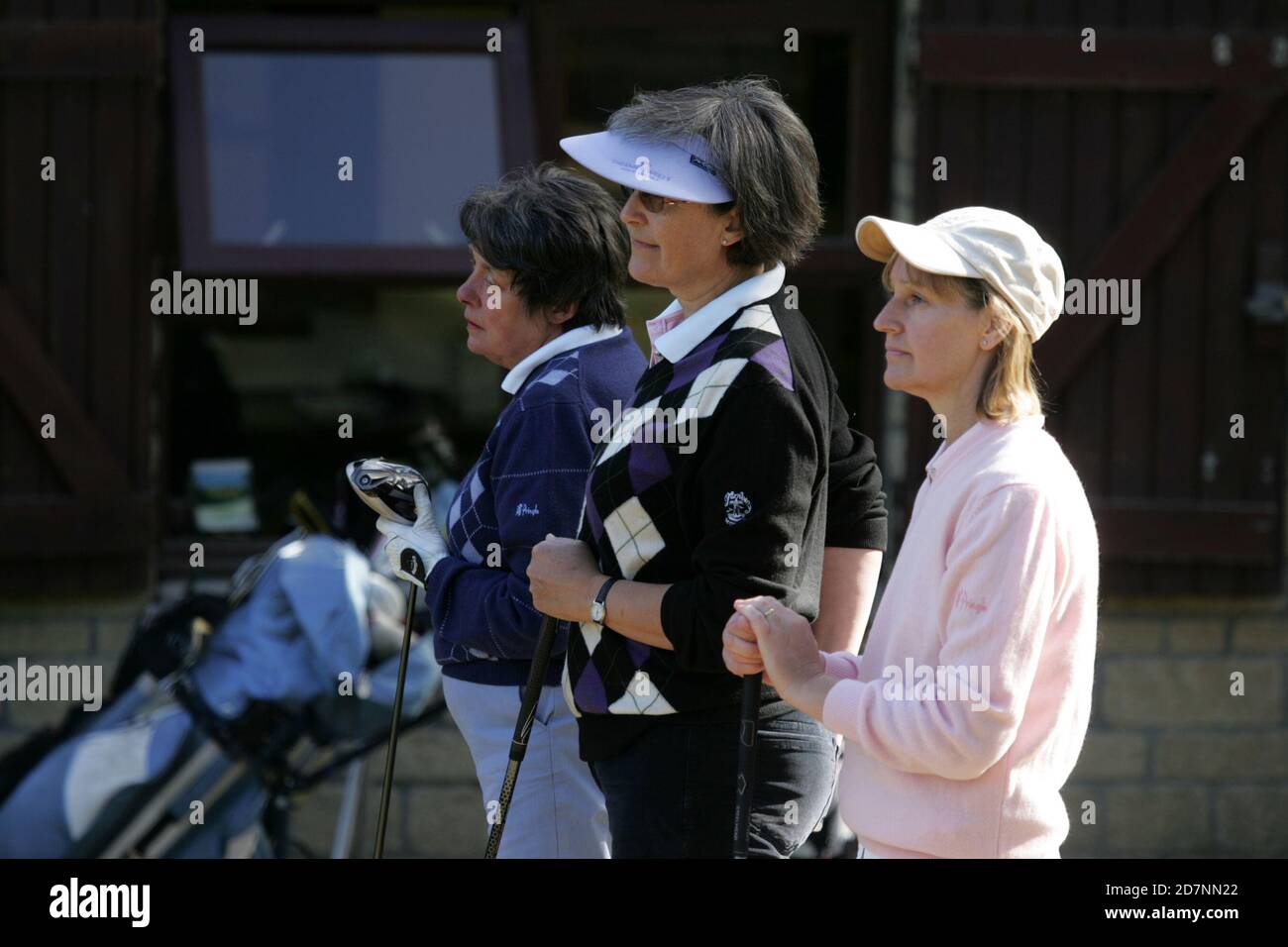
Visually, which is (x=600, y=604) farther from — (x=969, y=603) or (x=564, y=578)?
(x=969, y=603)

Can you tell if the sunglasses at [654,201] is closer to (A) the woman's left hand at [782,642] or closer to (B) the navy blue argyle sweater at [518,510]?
(B) the navy blue argyle sweater at [518,510]

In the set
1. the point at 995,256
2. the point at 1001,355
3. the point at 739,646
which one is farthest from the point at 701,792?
the point at 995,256

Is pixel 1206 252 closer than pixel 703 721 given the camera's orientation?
No

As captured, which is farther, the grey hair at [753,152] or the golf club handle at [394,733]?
the golf club handle at [394,733]

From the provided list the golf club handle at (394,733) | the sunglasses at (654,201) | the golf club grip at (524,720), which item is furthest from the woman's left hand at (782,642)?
the golf club handle at (394,733)

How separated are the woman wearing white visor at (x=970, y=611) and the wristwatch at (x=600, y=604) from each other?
228 mm

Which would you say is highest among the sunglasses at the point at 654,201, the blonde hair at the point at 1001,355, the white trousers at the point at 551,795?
the sunglasses at the point at 654,201

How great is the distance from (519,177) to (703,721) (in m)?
1.10

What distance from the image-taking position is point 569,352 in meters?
2.84

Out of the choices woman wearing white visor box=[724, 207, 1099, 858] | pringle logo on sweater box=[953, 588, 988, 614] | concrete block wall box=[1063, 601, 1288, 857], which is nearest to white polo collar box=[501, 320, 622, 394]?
woman wearing white visor box=[724, 207, 1099, 858]

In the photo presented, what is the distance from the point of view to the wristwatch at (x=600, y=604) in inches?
93.6

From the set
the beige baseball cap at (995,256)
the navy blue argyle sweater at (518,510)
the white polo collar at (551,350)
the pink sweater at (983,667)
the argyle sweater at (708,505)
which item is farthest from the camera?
the white polo collar at (551,350)
